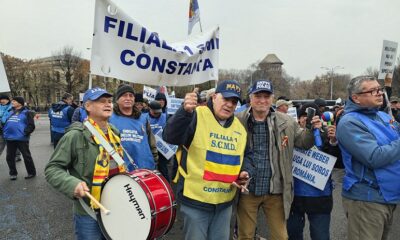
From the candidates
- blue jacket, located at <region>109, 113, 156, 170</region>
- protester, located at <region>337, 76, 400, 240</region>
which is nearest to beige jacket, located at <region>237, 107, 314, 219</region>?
protester, located at <region>337, 76, 400, 240</region>

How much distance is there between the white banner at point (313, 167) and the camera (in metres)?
3.32

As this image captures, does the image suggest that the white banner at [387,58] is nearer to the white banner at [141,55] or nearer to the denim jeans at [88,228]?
the white banner at [141,55]

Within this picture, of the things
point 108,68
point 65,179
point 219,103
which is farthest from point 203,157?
point 108,68

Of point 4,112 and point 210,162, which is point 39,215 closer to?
point 210,162

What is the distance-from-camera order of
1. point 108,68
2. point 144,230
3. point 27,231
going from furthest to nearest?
point 27,231
point 108,68
point 144,230

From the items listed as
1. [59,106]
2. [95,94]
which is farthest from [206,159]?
[59,106]

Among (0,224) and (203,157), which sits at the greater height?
(203,157)

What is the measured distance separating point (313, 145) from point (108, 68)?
2.29 metres

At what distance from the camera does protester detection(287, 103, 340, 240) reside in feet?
10.7

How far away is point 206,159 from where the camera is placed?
2754 mm

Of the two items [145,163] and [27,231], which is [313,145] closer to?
[145,163]

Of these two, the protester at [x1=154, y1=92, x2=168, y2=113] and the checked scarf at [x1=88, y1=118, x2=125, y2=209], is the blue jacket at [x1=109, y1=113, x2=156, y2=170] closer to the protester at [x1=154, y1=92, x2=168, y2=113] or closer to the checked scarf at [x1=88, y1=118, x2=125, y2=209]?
the checked scarf at [x1=88, y1=118, x2=125, y2=209]

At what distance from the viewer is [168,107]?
23.9ft

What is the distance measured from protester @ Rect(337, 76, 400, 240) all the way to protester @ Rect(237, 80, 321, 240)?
421mm
